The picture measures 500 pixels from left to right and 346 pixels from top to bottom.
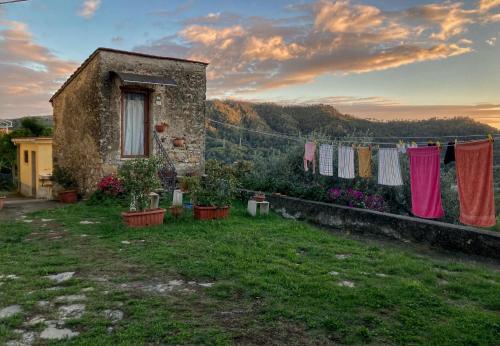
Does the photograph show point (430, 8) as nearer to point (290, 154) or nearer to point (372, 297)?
point (290, 154)

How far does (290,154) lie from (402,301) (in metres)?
7.67

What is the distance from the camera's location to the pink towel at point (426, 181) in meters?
6.83

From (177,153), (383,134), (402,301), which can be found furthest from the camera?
(383,134)

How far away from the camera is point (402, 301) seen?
3848 millimetres

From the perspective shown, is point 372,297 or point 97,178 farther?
point 97,178

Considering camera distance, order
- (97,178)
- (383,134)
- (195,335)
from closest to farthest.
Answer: (195,335), (97,178), (383,134)

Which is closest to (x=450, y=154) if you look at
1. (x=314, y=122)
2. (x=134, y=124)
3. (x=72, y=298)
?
(x=72, y=298)

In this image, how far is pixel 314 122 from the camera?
80.5ft

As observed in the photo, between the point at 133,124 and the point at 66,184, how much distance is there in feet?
12.4

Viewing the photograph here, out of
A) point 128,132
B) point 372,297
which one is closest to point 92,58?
point 128,132

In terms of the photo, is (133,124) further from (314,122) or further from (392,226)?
(314,122)

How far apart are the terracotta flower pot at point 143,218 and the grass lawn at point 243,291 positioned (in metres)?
0.65

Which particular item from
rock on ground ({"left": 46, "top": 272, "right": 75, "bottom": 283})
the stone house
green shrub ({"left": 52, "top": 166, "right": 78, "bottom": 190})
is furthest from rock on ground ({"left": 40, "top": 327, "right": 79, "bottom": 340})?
green shrub ({"left": 52, "top": 166, "right": 78, "bottom": 190})

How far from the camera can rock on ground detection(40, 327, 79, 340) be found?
301cm
